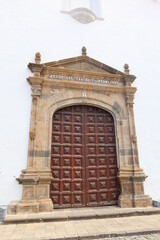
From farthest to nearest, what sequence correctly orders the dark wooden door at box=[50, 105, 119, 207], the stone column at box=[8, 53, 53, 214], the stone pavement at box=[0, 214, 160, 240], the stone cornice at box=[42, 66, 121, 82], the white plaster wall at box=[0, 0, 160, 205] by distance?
the stone cornice at box=[42, 66, 121, 82], the dark wooden door at box=[50, 105, 119, 207], the white plaster wall at box=[0, 0, 160, 205], the stone column at box=[8, 53, 53, 214], the stone pavement at box=[0, 214, 160, 240]

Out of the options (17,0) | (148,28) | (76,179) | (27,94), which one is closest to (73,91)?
(27,94)

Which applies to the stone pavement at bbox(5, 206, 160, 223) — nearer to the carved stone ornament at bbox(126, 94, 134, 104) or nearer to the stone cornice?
the carved stone ornament at bbox(126, 94, 134, 104)

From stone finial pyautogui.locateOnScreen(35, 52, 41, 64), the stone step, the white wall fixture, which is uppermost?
the white wall fixture

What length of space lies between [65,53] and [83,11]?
171cm

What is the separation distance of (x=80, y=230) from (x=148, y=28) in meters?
6.76

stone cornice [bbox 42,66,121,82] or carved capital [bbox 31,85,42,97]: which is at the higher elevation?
stone cornice [bbox 42,66,121,82]

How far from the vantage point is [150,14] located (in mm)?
6781

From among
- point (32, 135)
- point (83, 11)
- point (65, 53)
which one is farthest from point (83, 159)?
point (83, 11)

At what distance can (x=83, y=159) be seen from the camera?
4.58m

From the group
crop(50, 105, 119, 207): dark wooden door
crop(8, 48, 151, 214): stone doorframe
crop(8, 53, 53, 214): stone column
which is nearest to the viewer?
crop(8, 53, 53, 214): stone column

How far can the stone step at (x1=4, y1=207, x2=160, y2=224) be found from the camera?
3395 millimetres

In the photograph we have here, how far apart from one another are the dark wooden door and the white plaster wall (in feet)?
2.64

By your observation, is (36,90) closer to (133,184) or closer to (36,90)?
(36,90)

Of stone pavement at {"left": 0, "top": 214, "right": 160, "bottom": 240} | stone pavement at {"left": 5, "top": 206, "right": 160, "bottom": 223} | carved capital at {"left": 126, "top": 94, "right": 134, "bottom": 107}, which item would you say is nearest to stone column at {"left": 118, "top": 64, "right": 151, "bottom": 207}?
stone pavement at {"left": 5, "top": 206, "right": 160, "bottom": 223}
